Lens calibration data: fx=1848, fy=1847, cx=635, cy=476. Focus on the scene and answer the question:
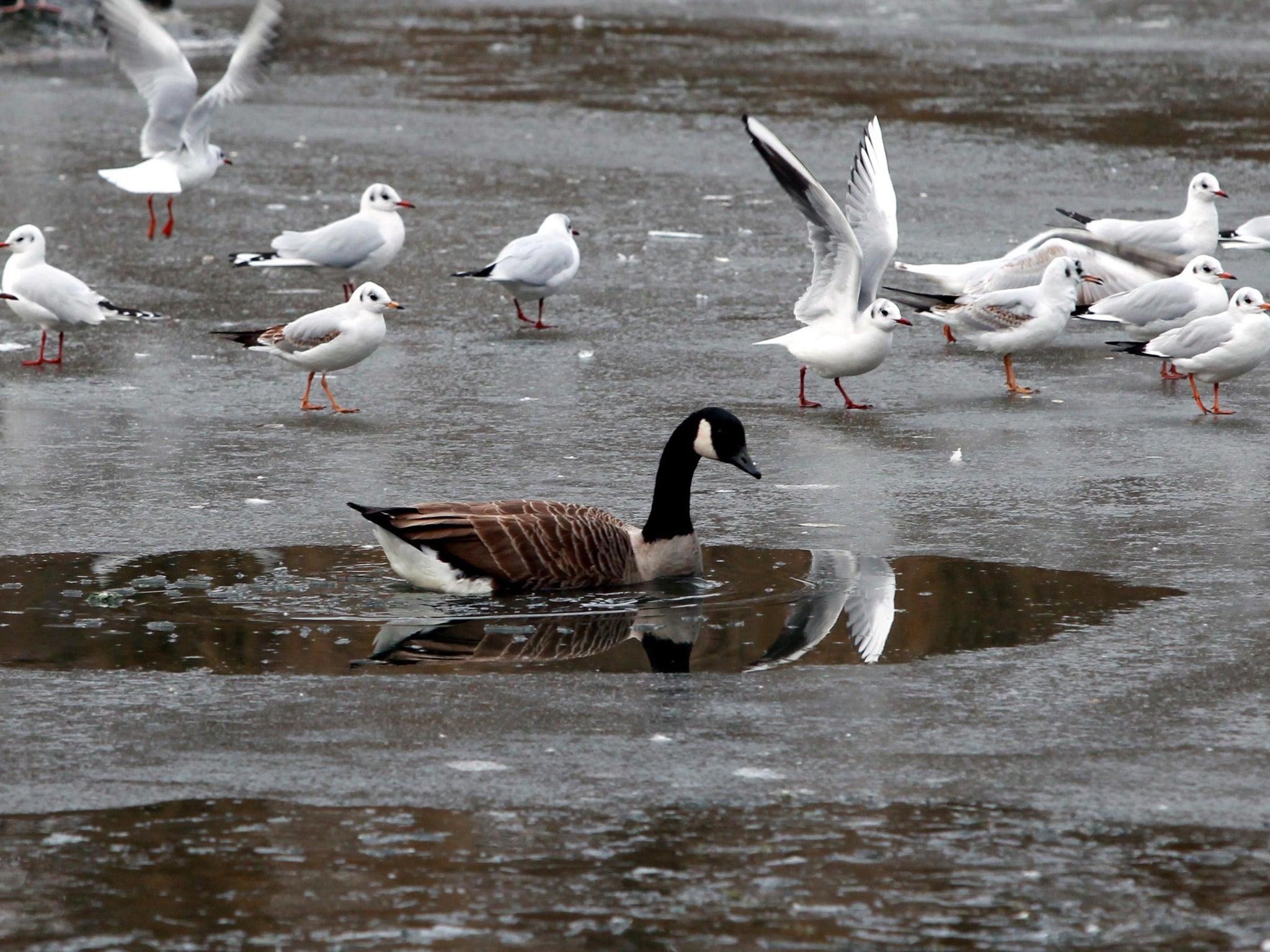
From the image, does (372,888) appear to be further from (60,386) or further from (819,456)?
(60,386)

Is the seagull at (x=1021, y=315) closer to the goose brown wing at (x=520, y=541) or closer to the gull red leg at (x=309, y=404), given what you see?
the gull red leg at (x=309, y=404)

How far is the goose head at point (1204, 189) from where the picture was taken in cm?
1170

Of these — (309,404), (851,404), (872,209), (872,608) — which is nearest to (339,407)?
(309,404)

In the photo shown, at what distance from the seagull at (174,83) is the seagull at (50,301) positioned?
305 cm

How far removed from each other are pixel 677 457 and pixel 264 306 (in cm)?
551

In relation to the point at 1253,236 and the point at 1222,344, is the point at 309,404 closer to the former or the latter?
the point at 1222,344

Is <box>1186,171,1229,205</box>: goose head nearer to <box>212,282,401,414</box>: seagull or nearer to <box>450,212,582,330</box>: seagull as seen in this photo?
<box>450,212,582,330</box>: seagull

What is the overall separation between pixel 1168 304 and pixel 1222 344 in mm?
883

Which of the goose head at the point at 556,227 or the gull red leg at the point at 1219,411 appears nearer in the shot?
the gull red leg at the point at 1219,411

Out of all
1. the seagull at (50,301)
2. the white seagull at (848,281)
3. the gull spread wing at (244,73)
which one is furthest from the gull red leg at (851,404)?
the gull spread wing at (244,73)

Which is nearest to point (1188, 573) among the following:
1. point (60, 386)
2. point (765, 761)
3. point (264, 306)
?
point (765, 761)

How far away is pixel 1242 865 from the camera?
419cm

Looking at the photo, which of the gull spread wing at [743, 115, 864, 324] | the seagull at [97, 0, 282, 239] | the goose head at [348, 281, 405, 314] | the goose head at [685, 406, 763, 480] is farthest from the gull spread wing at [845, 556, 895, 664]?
the seagull at [97, 0, 282, 239]

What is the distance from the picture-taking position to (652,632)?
19.8 feet
